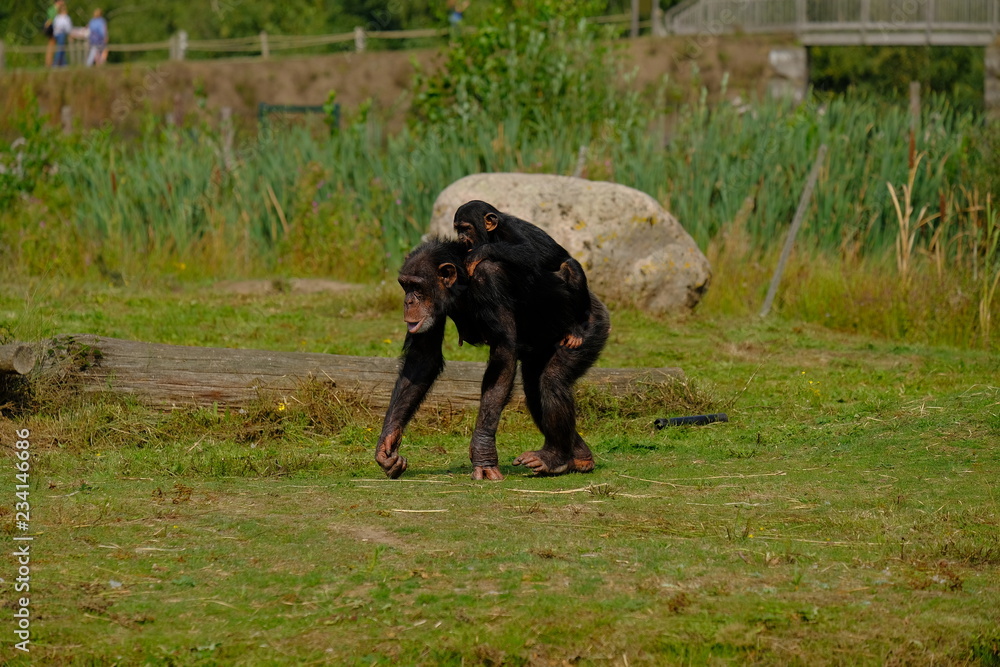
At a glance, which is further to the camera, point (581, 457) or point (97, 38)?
point (97, 38)

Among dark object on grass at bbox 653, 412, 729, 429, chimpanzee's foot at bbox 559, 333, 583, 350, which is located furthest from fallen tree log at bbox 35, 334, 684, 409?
chimpanzee's foot at bbox 559, 333, 583, 350

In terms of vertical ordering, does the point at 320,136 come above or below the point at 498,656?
above

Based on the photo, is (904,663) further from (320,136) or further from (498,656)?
(320,136)

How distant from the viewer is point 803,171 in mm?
13859

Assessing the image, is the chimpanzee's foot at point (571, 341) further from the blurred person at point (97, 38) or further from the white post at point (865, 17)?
the blurred person at point (97, 38)

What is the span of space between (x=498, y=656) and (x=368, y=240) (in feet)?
35.4

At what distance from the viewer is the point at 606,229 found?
11.9m

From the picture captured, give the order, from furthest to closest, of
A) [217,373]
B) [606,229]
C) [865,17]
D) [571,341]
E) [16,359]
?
[865,17] < [606,229] < [217,373] < [16,359] < [571,341]

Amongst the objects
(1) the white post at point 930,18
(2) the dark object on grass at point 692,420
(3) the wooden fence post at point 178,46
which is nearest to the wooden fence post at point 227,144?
(2) the dark object on grass at point 692,420

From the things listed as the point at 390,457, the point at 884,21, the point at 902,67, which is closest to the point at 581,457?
the point at 390,457

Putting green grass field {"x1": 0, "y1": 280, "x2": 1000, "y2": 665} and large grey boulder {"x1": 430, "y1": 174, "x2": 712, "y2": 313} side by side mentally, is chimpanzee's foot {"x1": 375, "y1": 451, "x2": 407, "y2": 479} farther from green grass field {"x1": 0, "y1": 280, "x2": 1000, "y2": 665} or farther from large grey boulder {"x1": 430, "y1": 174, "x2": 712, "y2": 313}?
large grey boulder {"x1": 430, "y1": 174, "x2": 712, "y2": 313}

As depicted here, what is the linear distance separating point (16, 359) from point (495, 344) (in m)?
3.01

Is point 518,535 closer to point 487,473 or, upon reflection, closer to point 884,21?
point 487,473

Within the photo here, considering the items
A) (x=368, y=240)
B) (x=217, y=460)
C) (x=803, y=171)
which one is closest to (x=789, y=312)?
(x=803, y=171)
